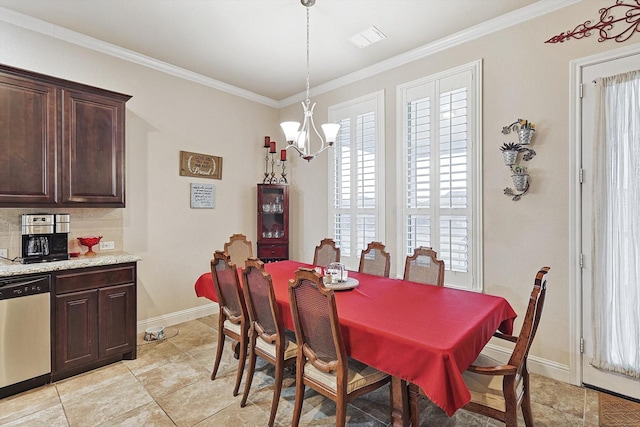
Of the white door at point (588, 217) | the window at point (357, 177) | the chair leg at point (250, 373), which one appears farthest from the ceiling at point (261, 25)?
the chair leg at point (250, 373)

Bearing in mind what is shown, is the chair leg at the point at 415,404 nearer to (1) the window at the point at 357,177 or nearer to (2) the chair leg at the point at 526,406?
(2) the chair leg at the point at 526,406

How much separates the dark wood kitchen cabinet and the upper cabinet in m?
0.70

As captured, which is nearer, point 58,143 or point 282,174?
point 58,143

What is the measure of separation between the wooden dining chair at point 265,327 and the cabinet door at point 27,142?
205cm

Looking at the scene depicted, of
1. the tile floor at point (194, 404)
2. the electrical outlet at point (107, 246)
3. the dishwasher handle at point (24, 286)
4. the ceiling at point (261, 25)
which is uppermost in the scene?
the ceiling at point (261, 25)

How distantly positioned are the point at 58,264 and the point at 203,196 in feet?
6.06

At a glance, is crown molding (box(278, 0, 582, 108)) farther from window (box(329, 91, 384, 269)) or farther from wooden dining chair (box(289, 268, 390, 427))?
wooden dining chair (box(289, 268, 390, 427))

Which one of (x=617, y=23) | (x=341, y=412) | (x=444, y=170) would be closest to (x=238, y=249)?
(x=341, y=412)

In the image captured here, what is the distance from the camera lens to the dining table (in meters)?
1.45

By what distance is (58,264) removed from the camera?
2.66 meters

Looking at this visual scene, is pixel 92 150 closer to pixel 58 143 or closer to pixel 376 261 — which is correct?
pixel 58 143

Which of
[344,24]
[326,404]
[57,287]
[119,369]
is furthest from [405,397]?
[344,24]

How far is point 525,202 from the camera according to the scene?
112 inches

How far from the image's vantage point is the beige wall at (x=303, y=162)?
2699 millimetres
